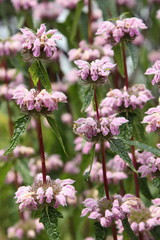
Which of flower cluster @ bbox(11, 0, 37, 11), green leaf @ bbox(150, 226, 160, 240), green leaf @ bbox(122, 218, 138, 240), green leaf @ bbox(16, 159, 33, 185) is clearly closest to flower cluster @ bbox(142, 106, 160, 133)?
green leaf @ bbox(122, 218, 138, 240)

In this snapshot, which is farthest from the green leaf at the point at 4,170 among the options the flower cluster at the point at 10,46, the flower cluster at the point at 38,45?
the flower cluster at the point at 38,45

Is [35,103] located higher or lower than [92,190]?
higher

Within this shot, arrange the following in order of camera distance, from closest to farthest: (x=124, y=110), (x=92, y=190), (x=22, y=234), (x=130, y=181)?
1. (x=124, y=110)
2. (x=130, y=181)
3. (x=22, y=234)
4. (x=92, y=190)

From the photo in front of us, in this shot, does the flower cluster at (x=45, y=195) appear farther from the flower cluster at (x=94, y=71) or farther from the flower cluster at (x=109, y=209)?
the flower cluster at (x=94, y=71)

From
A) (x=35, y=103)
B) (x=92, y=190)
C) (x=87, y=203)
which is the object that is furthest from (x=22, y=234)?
(x=35, y=103)

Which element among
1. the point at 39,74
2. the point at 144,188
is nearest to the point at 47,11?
the point at 144,188

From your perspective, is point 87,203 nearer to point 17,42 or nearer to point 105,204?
point 105,204
